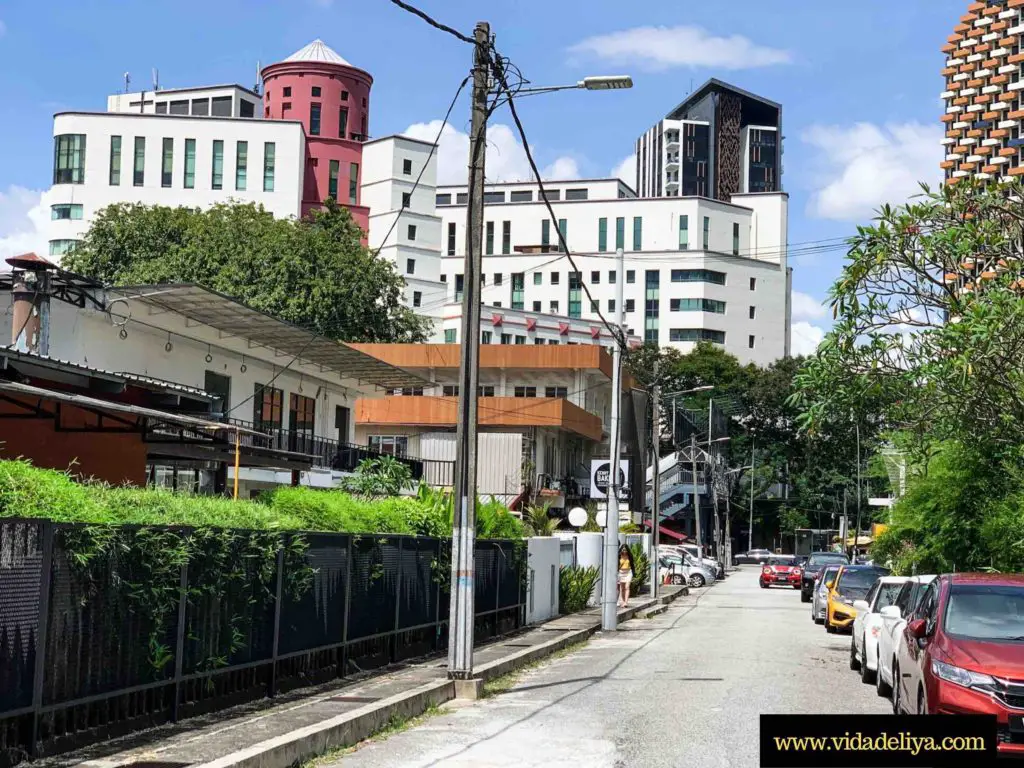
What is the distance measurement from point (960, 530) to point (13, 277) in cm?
2052

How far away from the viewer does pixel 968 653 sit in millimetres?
11789

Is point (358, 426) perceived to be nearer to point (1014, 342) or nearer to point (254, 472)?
point (254, 472)

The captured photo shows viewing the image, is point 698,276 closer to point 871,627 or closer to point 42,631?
point 871,627

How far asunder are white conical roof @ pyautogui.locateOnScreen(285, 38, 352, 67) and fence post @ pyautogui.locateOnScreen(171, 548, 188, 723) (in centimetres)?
9504

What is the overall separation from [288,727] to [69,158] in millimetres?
92807

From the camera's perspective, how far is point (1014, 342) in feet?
64.9

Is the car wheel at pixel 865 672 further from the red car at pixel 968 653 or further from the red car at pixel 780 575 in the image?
the red car at pixel 780 575

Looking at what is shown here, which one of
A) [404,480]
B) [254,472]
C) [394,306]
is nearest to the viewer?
[254,472]

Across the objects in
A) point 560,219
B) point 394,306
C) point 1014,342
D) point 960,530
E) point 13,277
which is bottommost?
point 960,530

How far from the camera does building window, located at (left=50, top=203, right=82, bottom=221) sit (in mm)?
97812

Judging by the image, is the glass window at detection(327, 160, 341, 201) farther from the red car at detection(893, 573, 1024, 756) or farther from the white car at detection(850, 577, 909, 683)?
the red car at detection(893, 573, 1024, 756)

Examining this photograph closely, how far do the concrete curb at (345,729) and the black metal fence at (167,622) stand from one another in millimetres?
1220

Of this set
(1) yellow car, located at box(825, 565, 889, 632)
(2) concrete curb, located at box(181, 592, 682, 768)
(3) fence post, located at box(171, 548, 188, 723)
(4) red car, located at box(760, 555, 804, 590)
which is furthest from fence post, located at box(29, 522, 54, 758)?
(4) red car, located at box(760, 555, 804, 590)

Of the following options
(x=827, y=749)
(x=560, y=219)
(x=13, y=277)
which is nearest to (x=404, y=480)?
(x=13, y=277)
